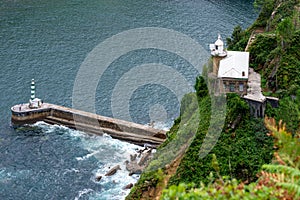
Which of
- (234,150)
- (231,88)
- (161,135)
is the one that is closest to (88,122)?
(161,135)

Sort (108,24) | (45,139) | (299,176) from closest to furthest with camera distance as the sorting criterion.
Answer: (299,176), (45,139), (108,24)

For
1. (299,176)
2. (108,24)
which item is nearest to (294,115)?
(299,176)

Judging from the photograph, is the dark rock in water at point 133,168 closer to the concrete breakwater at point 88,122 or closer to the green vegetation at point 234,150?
the concrete breakwater at point 88,122

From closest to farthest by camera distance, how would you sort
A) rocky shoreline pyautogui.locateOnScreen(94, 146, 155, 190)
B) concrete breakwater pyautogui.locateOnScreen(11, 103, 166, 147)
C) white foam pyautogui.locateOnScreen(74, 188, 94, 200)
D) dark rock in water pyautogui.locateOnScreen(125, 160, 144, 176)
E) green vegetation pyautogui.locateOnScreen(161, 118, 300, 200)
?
green vegetation pyautogui.locateOnScreen(161, 118, 300, 200)
white foam pyautogui.locateOnScreen(74, 188, 94, 200)
rocky shoreline pyautogui.locateOnScreen(94, 146, 155, 190)
dark rock in water pyautogui.locateOnScreen(125, 160, 144, 176)
concrete breakwater pyautogui.locateOnScreen(11, 103, 166, 147)

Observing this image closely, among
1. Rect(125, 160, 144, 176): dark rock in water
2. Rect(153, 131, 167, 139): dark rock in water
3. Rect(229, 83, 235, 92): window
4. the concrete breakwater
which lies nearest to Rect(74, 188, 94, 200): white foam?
Rect(125, 160, 144, 176): dark rock in water

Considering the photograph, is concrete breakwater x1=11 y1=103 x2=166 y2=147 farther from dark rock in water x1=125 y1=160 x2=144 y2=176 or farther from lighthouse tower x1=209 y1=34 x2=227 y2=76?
lighthouse tower x1=209 y1=34 x2=227 y2=76

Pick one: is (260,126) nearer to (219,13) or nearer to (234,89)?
(234,89)
